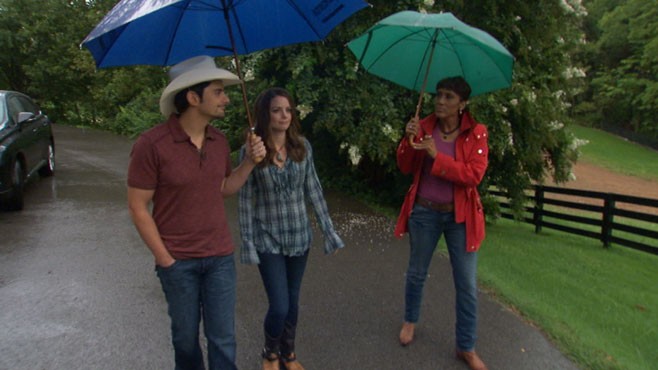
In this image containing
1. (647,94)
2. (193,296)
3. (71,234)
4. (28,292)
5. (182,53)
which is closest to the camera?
(193,296)

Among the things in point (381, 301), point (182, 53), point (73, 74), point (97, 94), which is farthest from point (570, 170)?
point (73, 74)

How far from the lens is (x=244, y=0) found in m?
2.87

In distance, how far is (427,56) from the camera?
3789mm

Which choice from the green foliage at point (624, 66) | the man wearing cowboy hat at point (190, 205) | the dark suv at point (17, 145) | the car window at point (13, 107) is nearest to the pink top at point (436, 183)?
the man wearing cowboy hat at point (190, 205)

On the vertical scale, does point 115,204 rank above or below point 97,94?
below

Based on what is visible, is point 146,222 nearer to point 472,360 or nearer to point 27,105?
point 472,360

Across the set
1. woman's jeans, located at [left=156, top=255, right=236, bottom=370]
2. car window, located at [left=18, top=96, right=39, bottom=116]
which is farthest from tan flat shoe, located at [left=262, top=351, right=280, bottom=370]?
car window, located at [left=18, top=96, right=39, bottom=116]

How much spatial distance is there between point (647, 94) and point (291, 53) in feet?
145

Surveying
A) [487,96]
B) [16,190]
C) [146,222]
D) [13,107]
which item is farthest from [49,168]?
[146,222]

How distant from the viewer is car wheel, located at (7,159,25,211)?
743 centimetres

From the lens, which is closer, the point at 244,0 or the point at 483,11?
the point at 244,0

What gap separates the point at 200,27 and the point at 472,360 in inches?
109

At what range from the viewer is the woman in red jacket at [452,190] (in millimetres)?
3453

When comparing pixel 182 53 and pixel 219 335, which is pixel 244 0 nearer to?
pixel 182 53
